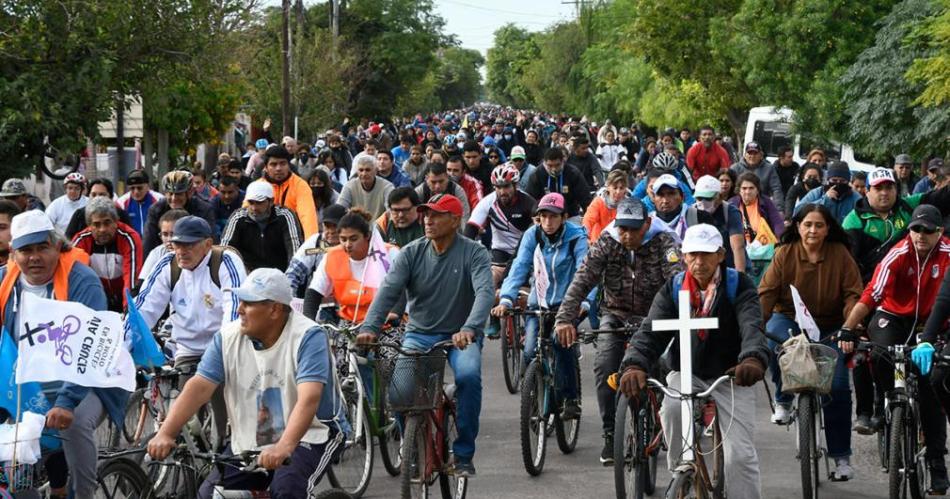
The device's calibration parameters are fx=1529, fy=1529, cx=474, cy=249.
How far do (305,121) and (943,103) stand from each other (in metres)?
26.0

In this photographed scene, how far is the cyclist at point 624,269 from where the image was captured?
9.38 m

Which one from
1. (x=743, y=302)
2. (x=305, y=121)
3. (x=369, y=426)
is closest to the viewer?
(x=743, y=302)

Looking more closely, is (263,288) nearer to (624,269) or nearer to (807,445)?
(807,445)

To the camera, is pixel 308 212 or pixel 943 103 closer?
pixel 308 212

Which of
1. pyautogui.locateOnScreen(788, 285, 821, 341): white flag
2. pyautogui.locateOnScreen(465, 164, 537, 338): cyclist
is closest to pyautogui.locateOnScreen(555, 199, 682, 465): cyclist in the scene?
pyautogui.locateOnScreen(788, 285, 821, 341): white flag

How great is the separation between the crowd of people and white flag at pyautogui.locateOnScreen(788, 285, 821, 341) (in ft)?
0.73

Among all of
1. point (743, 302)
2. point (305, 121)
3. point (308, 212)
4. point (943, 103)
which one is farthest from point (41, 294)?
point (305, 121)

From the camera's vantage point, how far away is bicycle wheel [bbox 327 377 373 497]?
920 centimetres

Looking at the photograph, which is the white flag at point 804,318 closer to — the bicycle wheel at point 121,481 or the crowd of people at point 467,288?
the crowd of people at point 467,288

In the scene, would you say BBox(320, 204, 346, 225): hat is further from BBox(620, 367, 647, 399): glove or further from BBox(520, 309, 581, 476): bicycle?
BBox(620, 367, 647, 399): glove

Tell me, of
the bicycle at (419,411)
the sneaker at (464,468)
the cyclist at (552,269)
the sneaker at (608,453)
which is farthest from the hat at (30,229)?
the sneaker at (608,453)

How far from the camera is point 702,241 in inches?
299

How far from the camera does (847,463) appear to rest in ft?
31.5

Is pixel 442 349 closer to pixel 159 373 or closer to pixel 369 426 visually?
pixel 369 426
